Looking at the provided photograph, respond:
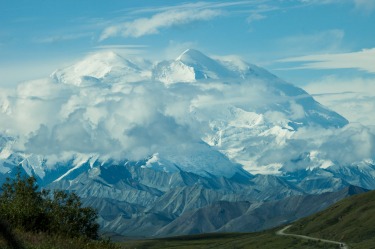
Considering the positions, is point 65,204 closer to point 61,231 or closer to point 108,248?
point 61,231

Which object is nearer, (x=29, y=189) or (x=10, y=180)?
(x=29, y=189)

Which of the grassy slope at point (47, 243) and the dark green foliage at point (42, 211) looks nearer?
the grassy slope at point (47, 243)

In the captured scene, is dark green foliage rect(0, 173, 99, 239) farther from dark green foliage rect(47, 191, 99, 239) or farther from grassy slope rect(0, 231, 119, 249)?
grassy slope rect(0, 231, 119, 249)

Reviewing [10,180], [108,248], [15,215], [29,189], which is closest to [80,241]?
[108,248]

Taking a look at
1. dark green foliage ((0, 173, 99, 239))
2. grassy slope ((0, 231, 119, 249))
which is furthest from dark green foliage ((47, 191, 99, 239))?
grassy slope ((0, 231, 119, 249))

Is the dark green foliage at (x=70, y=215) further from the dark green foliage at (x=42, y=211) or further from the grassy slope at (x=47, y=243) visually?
the grassy slope at (x=47, y=243)

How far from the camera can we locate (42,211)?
60.1 meters

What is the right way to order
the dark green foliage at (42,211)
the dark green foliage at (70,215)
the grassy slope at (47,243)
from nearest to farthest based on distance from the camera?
the grassy slope at (47,243) → the dark green foliage at (42,211) → the dark green foliage at (70,215)

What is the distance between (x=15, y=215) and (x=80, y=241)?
9.21m

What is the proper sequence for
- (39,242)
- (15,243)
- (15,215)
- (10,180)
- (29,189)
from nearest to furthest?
1. (15,243)
2. (39,242)
3. (15,215)
4. (29,189)
5. (10,180)

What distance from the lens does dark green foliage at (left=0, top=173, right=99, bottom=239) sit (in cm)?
5672

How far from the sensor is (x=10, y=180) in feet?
244

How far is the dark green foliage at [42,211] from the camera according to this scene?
56719 mm

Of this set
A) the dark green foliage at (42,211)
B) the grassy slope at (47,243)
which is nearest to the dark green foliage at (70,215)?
the dark green foliage at (42,211)
